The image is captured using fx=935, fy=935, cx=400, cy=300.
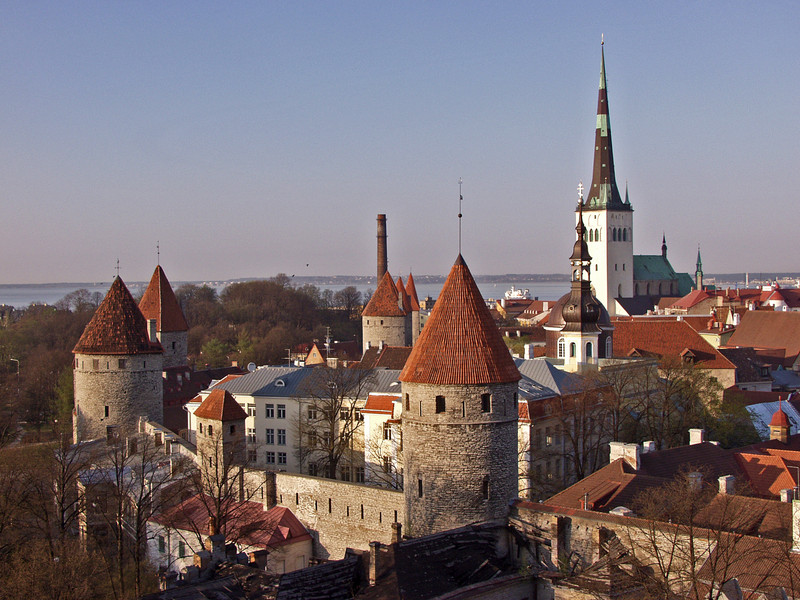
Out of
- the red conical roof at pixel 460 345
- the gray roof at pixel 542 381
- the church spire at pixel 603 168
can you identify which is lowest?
the gray roof at pixel 542 381

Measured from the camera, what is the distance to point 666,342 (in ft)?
162

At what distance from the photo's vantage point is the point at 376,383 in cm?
3597

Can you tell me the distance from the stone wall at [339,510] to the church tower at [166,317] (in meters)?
23.1

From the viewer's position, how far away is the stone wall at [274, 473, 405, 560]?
24125 mm

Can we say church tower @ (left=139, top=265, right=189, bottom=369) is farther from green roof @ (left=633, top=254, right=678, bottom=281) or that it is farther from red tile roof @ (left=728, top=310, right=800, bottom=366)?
green roof @ (left=633, top=254, right=678, bottom=281)

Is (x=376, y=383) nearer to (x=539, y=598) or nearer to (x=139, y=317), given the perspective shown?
(x=139, y=317)

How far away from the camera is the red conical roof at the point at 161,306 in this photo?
48.7m

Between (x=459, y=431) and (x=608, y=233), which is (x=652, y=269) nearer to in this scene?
(x=608, y=233)

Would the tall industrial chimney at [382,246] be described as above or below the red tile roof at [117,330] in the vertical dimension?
above

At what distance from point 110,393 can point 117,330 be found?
2328 millimetres

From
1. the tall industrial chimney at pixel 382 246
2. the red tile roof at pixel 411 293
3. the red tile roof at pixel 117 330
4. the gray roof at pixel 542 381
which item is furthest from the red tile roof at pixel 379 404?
the tall industrial chimney at pixel 382 246

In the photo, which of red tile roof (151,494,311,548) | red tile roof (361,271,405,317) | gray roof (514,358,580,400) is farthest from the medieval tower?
red tile roof (151,494,311,548)

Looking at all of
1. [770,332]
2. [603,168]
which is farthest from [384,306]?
[603,168]

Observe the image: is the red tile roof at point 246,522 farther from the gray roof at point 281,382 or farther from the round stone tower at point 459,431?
the gray roof at point 281,382
